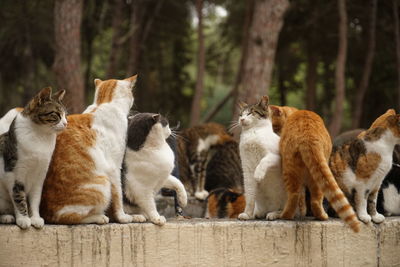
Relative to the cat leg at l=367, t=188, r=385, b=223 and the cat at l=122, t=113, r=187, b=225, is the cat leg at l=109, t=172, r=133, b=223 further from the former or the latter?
the cat leg at l=367, t=188, r=385, b=223

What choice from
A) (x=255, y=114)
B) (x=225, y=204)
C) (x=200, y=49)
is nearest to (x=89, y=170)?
(x=255, y=114)

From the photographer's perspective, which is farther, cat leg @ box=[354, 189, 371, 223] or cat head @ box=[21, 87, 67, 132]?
cat leg @ box=[354, 189, 371, 223]

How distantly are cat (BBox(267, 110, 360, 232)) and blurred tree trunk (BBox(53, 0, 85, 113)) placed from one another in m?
4.66

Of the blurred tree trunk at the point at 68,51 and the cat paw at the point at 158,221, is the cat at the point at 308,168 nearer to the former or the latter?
the cat paw at the point at 158,221

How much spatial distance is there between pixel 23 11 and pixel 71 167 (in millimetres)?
8400

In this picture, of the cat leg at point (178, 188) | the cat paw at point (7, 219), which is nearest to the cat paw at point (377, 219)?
the cat leg at point (178, 188)

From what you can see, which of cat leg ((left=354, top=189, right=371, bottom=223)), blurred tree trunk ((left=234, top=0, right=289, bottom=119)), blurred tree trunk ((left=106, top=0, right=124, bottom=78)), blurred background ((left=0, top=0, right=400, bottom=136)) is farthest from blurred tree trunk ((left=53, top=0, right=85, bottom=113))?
cat leg ((left=354, top=189, right=371, bottom=223))

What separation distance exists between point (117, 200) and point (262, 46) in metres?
5.08

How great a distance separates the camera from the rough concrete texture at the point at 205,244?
3855 mm

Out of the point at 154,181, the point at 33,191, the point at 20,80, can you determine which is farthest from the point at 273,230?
the point at 20,80

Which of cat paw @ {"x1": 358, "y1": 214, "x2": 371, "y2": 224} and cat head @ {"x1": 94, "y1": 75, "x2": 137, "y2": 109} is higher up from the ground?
cat head @ {"x1": 94, "y1": 75, "x2": 137, "y2": 109}

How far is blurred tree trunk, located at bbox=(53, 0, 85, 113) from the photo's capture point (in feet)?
26.8

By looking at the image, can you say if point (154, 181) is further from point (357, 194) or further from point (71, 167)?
point (357, 194)

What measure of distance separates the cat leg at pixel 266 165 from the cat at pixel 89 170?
Result: 1032 mm
